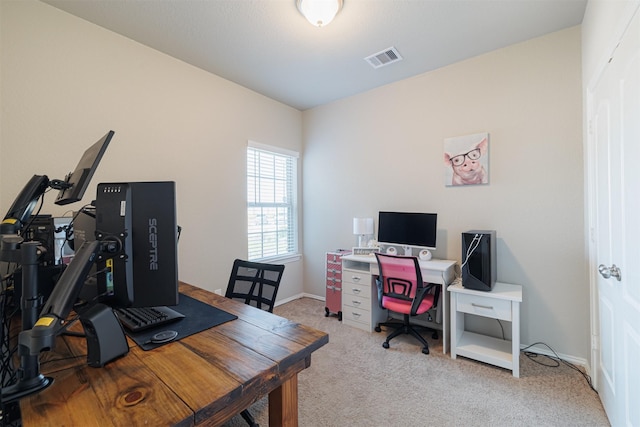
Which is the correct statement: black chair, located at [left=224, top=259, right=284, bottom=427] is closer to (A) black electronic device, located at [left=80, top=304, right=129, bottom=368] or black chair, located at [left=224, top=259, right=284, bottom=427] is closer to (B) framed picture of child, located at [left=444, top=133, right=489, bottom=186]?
(A) black electronic device, located at [left=80, top=304, right=129, bottom=368]

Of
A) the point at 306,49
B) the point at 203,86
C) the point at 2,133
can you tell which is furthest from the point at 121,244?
the point at 203,86

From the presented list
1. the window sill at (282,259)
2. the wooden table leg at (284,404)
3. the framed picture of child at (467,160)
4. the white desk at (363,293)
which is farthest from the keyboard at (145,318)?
the framed picture of child at (467,160)

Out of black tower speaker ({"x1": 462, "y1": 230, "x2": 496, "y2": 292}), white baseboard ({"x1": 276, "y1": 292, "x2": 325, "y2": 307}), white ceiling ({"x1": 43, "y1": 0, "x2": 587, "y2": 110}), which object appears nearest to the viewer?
white ceiling ({"x1": 43, "y1": 0, "x2": 587, "y2": 110})

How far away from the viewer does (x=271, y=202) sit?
12.7ft

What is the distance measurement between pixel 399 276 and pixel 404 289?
0.43ft

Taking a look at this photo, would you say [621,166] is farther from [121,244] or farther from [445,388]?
[121,244]

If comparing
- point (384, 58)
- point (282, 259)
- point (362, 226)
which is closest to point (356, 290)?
point (362, 226)

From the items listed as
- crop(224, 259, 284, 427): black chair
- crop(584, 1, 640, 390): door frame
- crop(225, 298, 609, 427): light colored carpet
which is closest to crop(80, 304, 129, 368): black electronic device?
crop(224, 259, 284, 427): black chair

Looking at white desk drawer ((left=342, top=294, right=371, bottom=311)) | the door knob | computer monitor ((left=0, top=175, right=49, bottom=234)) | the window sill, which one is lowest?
Result: white desk drawer ((left=342, top=294, right=371, bottom=311))

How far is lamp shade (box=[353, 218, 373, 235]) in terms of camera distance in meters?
3.40

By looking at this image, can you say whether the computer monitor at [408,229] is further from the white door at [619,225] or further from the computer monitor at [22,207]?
the computer monitor at [22,207]

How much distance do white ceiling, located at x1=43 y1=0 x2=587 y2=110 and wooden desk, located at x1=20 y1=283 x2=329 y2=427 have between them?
226 cm

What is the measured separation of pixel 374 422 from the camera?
5.67 feet

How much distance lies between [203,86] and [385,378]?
10.9ft
